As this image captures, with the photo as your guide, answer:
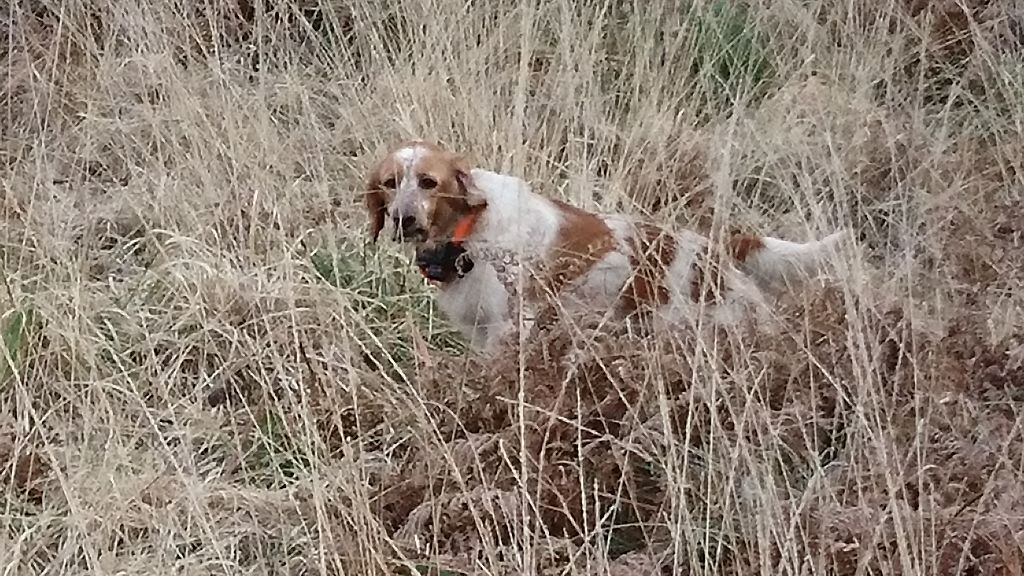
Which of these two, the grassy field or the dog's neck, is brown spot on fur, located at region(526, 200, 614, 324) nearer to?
the dog's neck

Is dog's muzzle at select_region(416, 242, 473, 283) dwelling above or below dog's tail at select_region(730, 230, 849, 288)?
below

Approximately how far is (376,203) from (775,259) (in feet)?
2.81

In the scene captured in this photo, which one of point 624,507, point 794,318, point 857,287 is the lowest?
point 624,507

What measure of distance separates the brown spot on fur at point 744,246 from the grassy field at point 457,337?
0.36 ft

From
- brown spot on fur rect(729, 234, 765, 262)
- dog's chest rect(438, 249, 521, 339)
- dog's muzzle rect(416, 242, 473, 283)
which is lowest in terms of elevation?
dog's chest rect(438, 249, 521, 339)

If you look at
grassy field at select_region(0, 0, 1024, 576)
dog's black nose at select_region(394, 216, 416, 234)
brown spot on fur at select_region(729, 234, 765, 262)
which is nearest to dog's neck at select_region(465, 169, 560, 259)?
dog's black nose at select_region(394, 216, 416, 234)

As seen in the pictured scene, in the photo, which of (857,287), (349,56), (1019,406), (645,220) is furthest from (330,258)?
(1019,406)

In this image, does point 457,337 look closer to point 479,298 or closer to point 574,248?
point 479,298

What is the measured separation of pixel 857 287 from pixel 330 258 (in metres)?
1.39

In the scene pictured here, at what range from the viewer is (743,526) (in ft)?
6.28

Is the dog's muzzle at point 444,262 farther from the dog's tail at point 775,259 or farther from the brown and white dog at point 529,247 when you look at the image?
the dog's tail at point 775,259

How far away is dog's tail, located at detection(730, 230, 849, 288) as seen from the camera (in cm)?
279

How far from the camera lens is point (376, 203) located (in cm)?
290

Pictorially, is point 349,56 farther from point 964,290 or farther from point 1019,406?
point 1019,406
